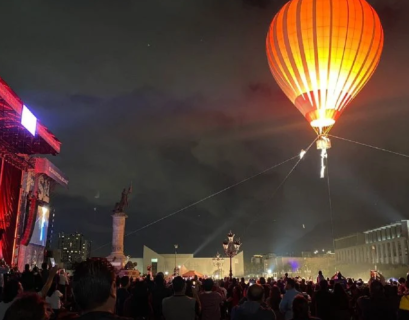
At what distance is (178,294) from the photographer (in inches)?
238

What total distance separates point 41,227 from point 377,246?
70.4m

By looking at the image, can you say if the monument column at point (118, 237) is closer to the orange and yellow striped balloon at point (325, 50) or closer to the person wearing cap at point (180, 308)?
the orange and yellow striped balloon at point (325, 50)

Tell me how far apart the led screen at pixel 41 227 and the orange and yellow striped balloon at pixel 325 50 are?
104ft

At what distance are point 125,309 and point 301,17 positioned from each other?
1404cm

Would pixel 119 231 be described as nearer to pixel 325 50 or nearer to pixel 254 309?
pixel 325 50

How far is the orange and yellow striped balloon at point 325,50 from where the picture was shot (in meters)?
17.0

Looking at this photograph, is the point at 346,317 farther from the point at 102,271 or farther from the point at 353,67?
the point at 353,67

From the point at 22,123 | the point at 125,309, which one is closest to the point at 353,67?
the point at 125,309

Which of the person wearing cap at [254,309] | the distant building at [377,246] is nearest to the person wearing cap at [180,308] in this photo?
the person wearing cap at [254,309]

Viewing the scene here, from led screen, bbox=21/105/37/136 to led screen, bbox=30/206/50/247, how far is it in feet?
37.9

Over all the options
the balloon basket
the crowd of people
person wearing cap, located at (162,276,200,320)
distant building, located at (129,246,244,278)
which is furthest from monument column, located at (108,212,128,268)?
distant building, located at (129,246,244,278)

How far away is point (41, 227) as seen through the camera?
137 ft

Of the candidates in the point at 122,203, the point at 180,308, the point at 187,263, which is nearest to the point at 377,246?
the point at 187,263

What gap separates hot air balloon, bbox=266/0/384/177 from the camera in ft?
55.6
